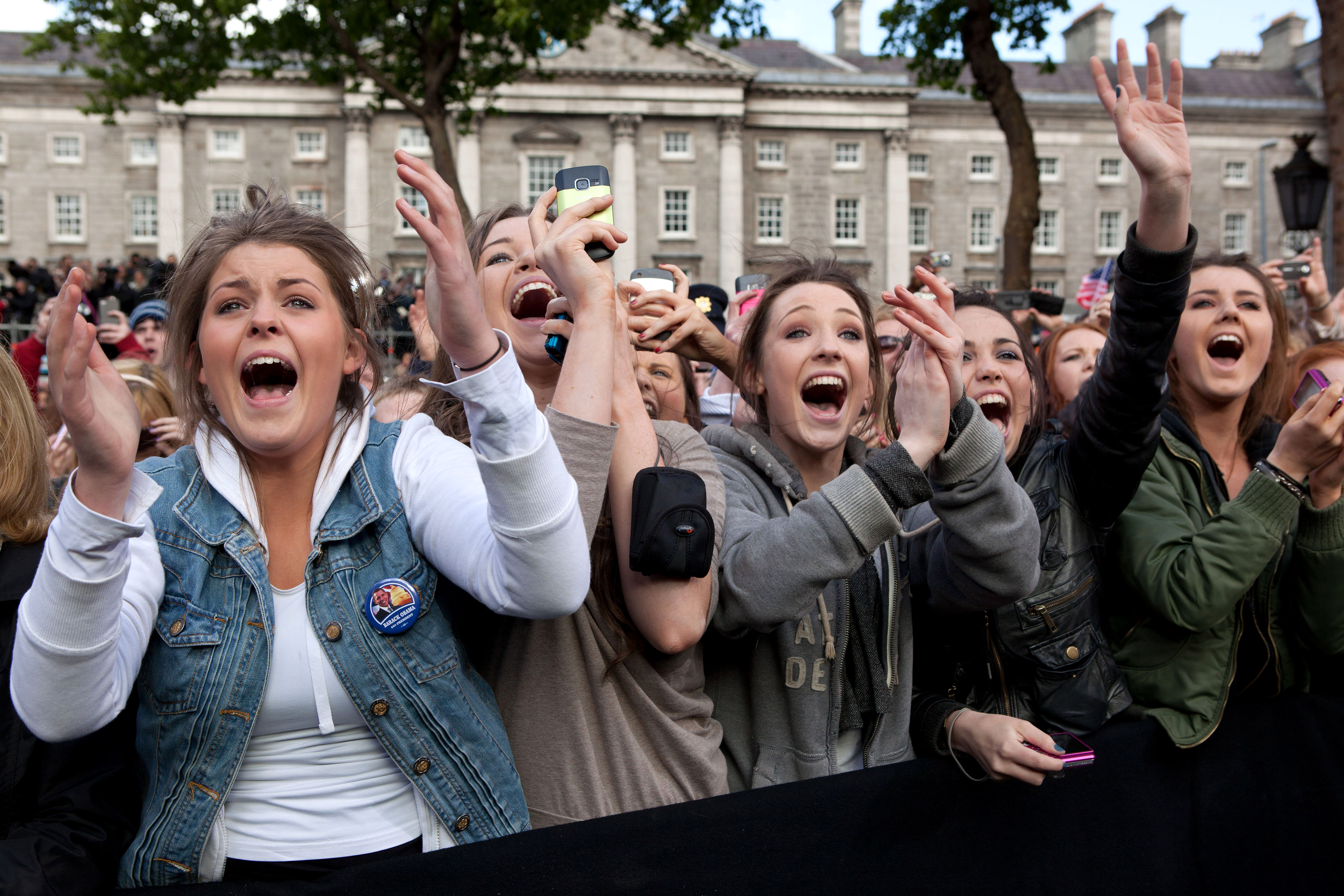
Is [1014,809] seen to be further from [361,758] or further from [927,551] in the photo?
[361,758]

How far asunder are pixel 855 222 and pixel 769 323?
154 ft

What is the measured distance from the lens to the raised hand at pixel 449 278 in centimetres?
161

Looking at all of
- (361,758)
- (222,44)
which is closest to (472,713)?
(361,758)

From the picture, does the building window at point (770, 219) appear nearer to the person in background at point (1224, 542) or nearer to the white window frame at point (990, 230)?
the white window frame at point (990, 230)

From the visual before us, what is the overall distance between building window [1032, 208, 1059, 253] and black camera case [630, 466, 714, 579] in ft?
168

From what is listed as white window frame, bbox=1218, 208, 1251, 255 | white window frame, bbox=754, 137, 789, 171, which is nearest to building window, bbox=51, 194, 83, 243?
white window frame, bbox=754, 137, 789, 171

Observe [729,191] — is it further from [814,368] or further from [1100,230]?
[814,368]

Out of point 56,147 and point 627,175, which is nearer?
point 56,147

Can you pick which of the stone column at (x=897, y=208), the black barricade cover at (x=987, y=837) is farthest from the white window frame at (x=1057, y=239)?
the black barricade cover at (x=987, y=837)

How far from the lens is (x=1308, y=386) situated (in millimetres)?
3488

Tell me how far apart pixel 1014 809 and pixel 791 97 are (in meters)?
48.4

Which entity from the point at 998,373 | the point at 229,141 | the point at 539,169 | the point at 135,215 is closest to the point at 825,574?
the point at 998,373

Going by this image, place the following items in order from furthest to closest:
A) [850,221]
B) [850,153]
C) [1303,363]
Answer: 1. [850,153]
2. [850,221]
3. [1303,363]

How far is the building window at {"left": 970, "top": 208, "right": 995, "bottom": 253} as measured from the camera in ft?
159
